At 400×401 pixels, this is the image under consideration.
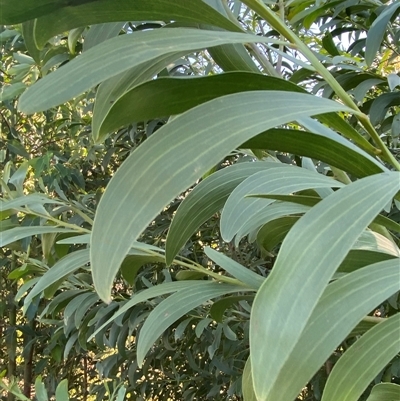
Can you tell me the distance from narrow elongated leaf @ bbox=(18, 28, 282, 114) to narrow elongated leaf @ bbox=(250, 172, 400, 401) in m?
0.09

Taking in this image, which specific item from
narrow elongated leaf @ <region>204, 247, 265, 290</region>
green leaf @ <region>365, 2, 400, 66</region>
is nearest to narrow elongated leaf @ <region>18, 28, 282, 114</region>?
narrow elongated leaf @ <region>204, 247, 265, 290</region>

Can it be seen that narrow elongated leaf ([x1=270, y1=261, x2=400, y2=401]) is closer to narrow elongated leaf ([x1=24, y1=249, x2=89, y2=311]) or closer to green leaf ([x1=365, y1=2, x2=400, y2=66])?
narrow elongated leaf ([x1=24, y1=249, x2=89, y2=311])

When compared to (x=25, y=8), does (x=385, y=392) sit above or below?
below

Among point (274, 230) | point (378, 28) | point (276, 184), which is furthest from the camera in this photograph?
point (378, 28)

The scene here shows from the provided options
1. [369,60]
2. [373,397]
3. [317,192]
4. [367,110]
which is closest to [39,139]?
[367,110]

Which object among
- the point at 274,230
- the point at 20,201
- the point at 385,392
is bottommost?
the point at 385,392

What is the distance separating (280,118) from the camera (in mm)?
185

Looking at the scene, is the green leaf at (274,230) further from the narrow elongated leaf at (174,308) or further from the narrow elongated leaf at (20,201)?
the narrow elongated leaf at (20,201)

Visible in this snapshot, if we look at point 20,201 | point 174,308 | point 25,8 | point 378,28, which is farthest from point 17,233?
point 378,28

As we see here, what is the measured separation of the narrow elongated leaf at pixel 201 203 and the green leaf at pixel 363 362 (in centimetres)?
11

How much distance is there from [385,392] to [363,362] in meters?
0.11

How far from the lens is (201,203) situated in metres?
0.32

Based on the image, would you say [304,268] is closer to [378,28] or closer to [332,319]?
[332,319]

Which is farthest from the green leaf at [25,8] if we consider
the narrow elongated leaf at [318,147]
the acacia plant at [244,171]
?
the narrow elongated leaf at [318,147]
